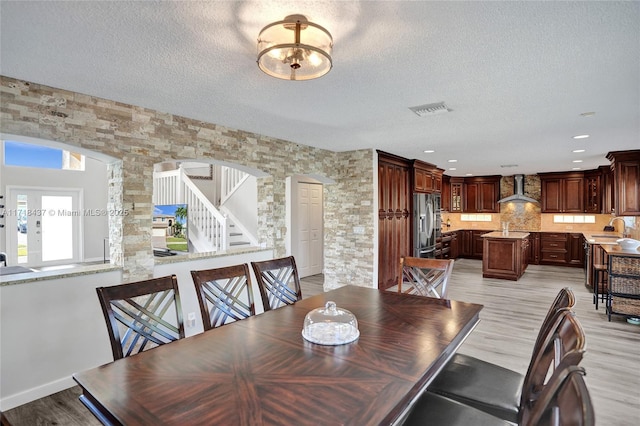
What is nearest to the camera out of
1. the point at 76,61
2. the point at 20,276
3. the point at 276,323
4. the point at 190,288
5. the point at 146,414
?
the point at 146,414

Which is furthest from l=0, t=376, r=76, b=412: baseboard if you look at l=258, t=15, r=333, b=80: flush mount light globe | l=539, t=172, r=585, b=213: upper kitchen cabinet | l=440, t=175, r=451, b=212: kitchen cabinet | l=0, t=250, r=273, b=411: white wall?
l=539, t=172, r=585, b=213: upper kitchen cabinet

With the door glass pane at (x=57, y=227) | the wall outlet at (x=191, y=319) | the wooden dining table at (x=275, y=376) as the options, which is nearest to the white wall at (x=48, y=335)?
the wall outlet at (x=191, y=319)

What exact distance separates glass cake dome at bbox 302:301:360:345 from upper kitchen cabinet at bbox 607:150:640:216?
5.88m

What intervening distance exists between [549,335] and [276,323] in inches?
52.6

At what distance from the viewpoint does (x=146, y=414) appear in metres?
1.10

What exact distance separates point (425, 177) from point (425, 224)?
99 centimetres

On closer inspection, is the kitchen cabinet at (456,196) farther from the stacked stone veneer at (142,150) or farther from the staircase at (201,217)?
the staircase at (201,217)

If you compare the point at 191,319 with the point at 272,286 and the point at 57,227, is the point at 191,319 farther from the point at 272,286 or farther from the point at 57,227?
the point at 57,227

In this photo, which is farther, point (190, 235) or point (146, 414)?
point (190, 235)

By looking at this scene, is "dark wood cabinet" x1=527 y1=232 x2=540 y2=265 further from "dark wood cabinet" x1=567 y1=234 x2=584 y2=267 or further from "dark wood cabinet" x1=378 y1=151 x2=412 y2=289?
"dark wood cabinet" x1=378 y1=151 x2=412 y2=289

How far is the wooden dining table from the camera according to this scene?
3.61ft

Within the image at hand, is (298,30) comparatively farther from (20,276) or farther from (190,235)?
(190,235)

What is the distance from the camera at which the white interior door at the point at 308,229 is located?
23.0 ft

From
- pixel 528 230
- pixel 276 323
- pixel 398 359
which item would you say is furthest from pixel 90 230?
pixel 528 230
